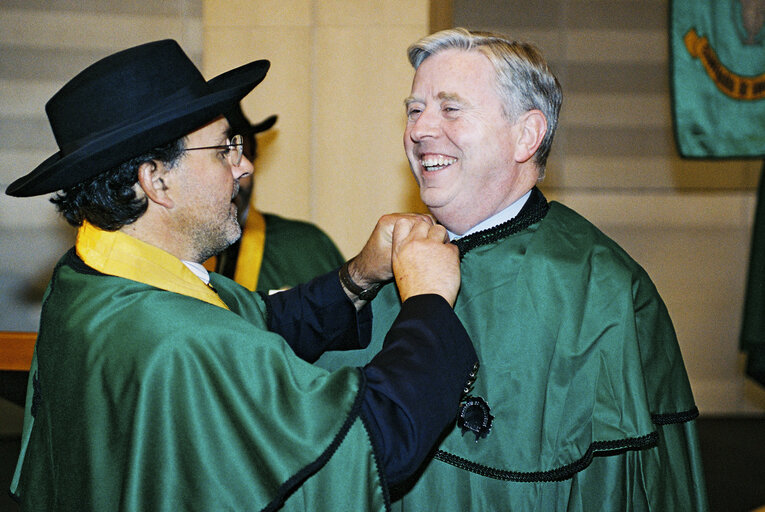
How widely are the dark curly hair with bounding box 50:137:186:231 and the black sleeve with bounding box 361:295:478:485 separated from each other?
21.5 inches

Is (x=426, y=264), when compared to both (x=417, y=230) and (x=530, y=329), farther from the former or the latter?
(x=530, y=329)

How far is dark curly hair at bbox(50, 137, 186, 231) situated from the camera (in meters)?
1.55

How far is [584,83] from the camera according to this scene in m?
5.31

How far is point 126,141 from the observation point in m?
1.46

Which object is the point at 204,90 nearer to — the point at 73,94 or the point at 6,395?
the point at 73,94

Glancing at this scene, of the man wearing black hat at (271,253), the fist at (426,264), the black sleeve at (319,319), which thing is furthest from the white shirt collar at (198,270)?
the man wearing black hat at (271,253)

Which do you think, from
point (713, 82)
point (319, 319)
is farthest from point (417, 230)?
point (713, 82)

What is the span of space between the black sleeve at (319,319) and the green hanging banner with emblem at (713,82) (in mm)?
2029

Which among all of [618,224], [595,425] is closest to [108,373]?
[595,425]

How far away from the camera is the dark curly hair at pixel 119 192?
5.10 feet

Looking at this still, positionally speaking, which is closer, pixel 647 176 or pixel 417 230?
pixel 417 230

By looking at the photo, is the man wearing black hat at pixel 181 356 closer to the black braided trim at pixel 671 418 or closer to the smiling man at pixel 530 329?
the smiling man at pixel 530 329

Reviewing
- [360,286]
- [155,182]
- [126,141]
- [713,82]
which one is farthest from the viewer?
[713,82]

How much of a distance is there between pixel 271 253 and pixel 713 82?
206 centimetres
